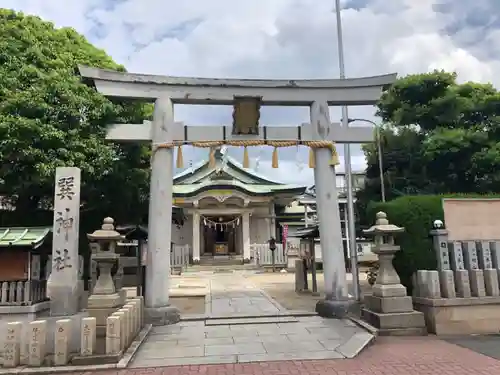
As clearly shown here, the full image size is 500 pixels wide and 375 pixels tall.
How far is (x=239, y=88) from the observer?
10219mm

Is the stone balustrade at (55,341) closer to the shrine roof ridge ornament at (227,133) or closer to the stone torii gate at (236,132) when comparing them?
the stone torii gate at (236,132)

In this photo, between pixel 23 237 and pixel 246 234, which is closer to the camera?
pixel 23 237

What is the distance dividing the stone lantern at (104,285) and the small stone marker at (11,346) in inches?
69.5

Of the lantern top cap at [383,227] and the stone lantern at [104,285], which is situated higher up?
the lantern top cap at [383,227]

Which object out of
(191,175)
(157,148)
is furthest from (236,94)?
(191,175)

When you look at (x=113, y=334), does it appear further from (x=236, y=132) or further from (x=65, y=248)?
(x=236, y=132)

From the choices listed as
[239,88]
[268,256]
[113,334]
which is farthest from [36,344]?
[268,256]

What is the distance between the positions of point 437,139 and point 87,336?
Answer: 12.3 meters

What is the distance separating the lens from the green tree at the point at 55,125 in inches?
398

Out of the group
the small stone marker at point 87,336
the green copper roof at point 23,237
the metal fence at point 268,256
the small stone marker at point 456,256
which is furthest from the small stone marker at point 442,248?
the metal fence at point 268,256

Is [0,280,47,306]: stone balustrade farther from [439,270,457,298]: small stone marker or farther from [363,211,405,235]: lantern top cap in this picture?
[439,270,457,298]: small stone marker

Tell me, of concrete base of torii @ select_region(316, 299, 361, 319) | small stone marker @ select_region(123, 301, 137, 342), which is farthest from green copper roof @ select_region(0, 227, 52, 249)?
concrete base of torii @ select_region(316, 299, 361, 319)

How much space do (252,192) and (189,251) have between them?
19.0ft

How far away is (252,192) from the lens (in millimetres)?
26922
